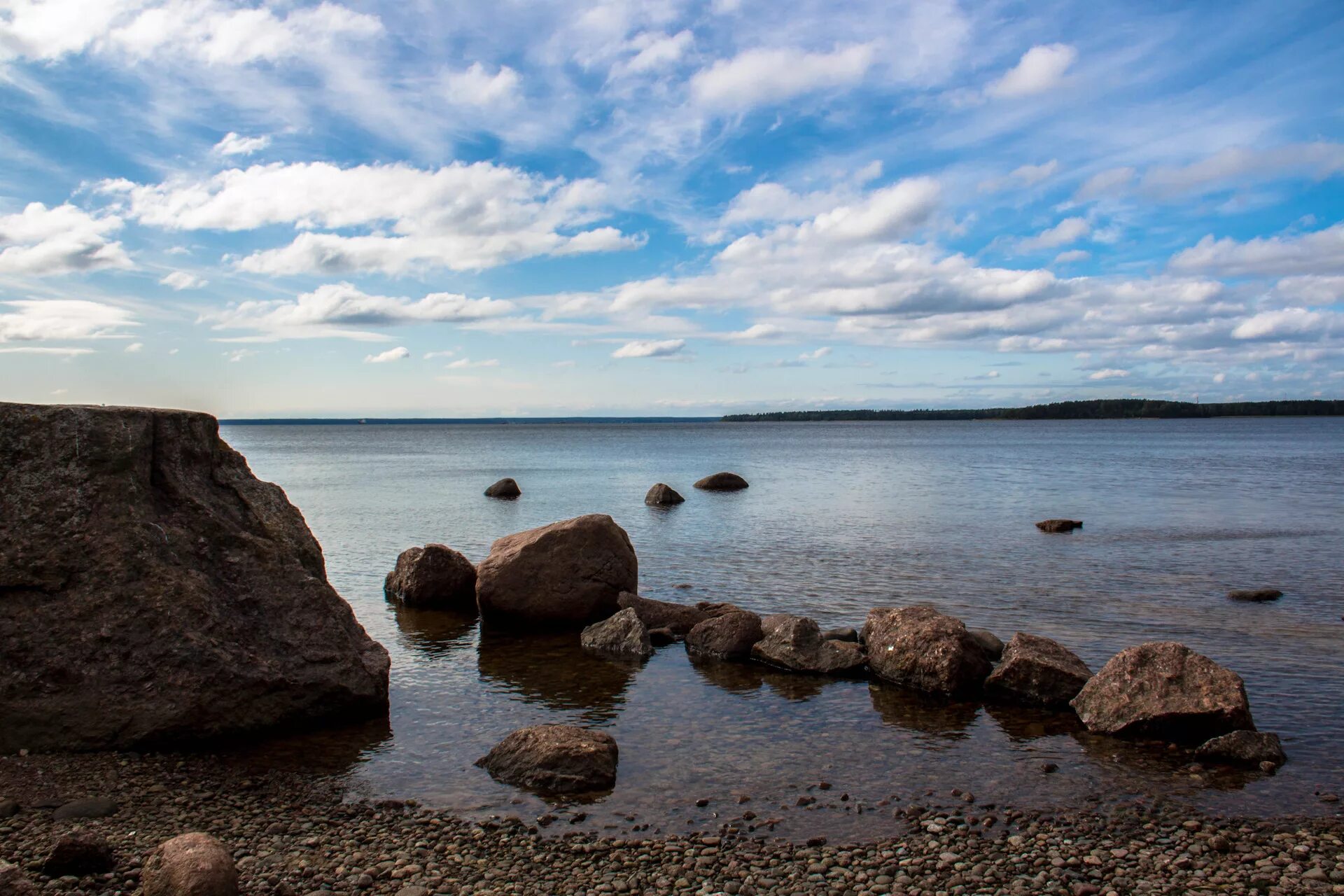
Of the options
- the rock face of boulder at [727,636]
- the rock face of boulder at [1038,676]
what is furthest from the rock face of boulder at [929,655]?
the rock face of boulder at [727,636]

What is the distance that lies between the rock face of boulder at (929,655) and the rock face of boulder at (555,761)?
5439 mm

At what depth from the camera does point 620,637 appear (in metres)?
16.6

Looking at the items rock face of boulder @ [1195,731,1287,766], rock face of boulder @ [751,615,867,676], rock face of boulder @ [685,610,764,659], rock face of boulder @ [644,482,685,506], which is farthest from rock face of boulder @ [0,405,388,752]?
rock face of boulder @ [644,482,685,506]

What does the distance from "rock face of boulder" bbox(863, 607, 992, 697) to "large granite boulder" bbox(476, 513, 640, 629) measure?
5.91 metres

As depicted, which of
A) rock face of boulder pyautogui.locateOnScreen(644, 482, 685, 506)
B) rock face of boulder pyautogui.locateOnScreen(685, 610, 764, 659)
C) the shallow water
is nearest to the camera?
the shallow water

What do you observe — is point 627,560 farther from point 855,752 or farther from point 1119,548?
point 1119,548

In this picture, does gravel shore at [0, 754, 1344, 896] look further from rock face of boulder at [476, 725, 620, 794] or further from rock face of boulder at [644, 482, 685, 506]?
rock face of boulder at [644, 482, 685, 506]

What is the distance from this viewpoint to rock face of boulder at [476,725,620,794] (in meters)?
10.1

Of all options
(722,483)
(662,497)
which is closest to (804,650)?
(662,497)

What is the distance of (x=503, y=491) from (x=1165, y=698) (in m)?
42.2

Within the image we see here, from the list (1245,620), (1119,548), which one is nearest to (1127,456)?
(1119,548)

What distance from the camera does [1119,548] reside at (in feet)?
95.0

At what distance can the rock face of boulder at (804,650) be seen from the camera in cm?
1489

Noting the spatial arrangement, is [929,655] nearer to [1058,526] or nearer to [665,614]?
[665,614]
